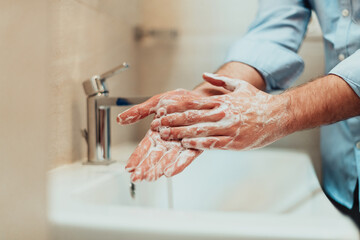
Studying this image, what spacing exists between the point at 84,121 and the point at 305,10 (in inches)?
22.1

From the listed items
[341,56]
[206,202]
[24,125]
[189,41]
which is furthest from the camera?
[189,41]

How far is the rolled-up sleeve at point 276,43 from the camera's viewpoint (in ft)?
2.43

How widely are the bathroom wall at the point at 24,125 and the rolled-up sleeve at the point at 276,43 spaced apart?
57 centimetres

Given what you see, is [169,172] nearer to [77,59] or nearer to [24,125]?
[24,125]

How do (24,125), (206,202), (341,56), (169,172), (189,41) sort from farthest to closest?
(189,41), (206,202), (341,56), (169,172), (24,125)

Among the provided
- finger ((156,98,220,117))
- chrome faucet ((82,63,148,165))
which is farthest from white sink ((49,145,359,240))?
finger ((156,98,220,117))

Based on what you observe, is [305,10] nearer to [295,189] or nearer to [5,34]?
[295,189]

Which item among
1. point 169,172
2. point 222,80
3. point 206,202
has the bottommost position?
point 206,202

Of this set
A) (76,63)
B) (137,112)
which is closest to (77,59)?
(76,63)

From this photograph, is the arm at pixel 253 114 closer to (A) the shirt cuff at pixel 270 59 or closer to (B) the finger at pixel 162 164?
(B) the finger at pixel 162 164

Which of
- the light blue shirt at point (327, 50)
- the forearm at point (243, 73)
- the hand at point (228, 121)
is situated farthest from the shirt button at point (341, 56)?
the hand at point (228, 121)

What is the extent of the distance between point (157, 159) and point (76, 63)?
1.28ft

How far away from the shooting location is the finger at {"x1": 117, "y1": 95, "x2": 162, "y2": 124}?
498mm

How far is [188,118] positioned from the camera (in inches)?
19.0
